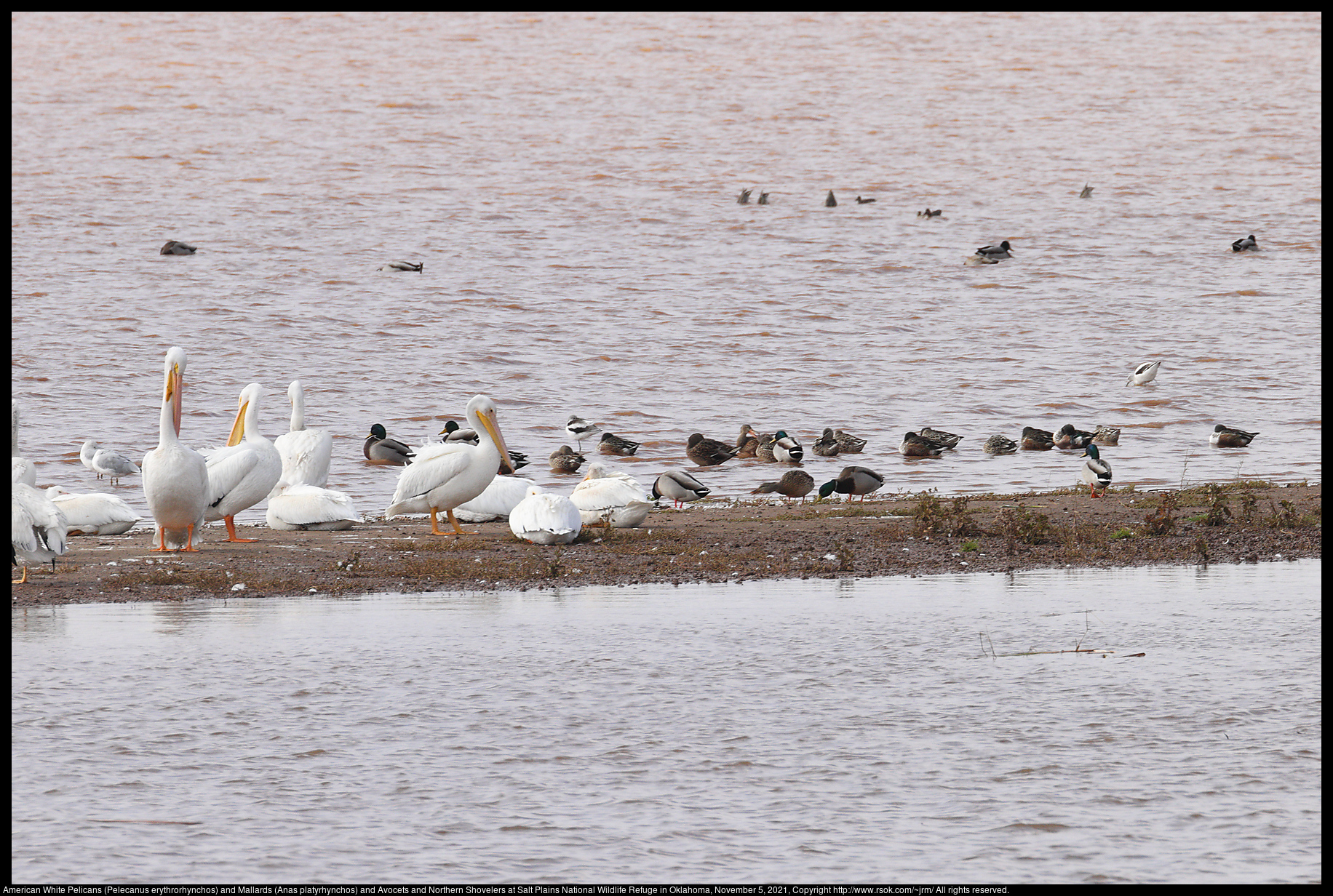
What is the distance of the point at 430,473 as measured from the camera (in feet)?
45.6

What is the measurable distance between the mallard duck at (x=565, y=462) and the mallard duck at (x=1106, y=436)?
7.30 meters

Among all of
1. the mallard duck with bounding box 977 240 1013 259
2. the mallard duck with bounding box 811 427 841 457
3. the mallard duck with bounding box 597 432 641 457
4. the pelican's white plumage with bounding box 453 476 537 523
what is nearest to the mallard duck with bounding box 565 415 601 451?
the mallard duck with bounding box 597 432 641 457

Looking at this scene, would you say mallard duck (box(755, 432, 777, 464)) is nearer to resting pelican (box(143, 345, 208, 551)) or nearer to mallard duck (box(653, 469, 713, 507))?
mallard duck (box(653, 469, 713, 507))

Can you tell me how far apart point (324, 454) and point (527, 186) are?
35203 mm

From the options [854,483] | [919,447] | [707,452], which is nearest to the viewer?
[854,483]

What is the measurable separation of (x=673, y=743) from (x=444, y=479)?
720cm

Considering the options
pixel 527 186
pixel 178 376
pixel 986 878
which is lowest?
pixel 986 878

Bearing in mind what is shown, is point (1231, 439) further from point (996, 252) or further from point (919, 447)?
point (996, 252)

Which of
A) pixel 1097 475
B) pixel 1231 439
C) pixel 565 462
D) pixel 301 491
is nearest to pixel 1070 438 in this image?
pixel 1231 439

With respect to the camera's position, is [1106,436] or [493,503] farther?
[1106,436]

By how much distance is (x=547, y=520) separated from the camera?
12.8m
